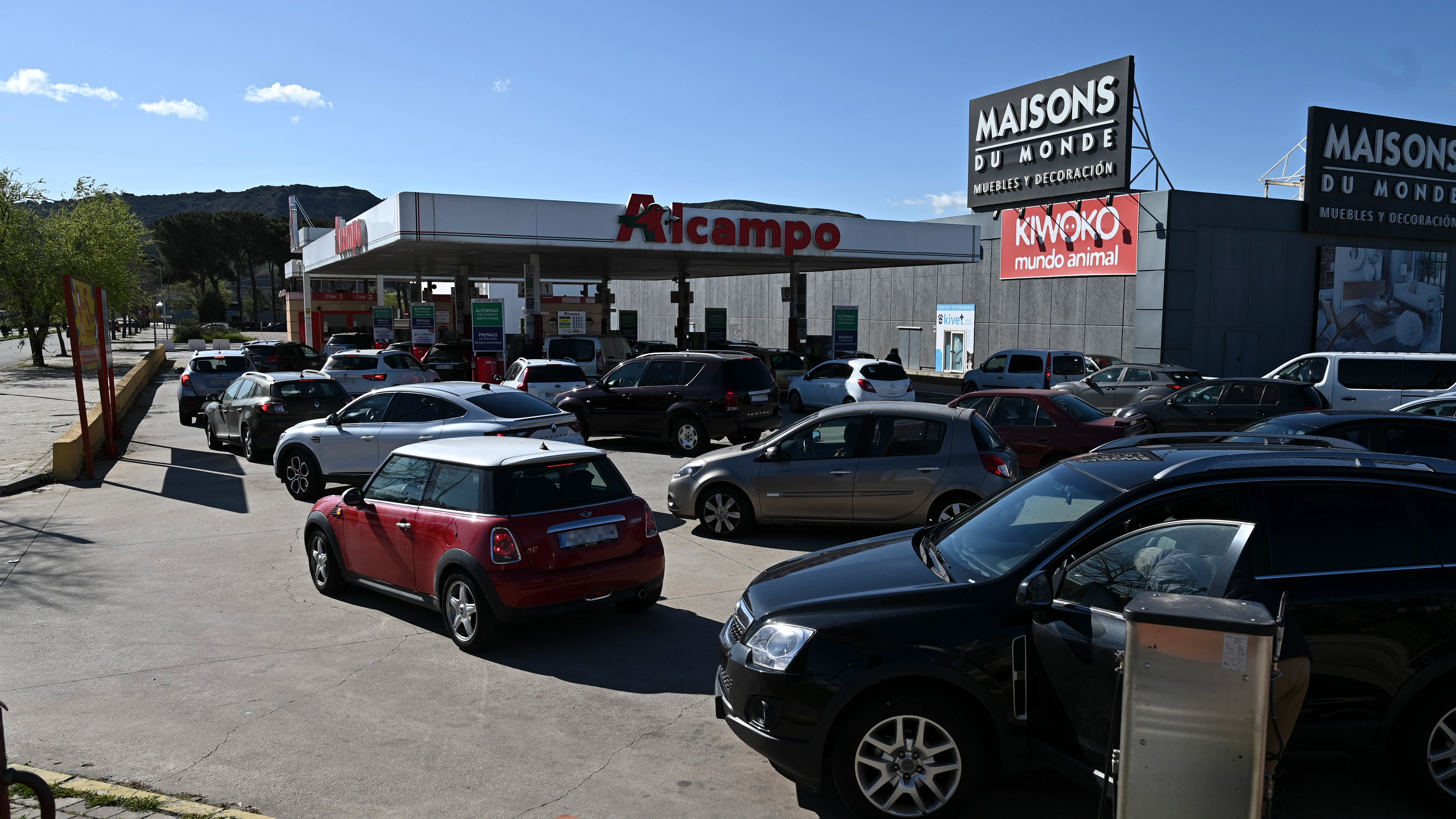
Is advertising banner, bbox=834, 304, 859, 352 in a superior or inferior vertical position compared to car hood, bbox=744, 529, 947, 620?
superior

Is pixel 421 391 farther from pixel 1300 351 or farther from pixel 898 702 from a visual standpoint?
pixel 1300 351

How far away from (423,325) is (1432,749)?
32.0m

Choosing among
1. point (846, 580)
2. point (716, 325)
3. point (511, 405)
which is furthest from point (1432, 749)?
point (716, 325)

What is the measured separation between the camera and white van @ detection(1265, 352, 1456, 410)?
18.6 metres

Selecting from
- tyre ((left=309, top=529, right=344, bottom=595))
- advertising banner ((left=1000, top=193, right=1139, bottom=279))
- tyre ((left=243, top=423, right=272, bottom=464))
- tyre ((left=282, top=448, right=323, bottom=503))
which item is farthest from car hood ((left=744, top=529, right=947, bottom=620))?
advertising banner ((left=1000, top=193, right=1139, bottom=279))

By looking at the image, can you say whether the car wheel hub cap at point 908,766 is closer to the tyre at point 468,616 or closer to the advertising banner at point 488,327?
the tyre at point 468,616

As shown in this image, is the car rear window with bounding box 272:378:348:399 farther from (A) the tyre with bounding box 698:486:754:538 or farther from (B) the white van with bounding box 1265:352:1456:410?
(B) the white van with bounding box 1265:352:1456:410

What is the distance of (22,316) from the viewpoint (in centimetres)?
4472

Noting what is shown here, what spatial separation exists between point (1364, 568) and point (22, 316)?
53.9m

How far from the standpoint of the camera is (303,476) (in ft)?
43.8

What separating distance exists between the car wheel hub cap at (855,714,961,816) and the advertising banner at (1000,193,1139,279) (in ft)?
107

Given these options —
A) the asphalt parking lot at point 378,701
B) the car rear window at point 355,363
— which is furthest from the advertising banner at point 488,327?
the asphalt parking lot at point 378,701

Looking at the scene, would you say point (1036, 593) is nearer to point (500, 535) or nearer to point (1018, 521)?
point (1018, 521)

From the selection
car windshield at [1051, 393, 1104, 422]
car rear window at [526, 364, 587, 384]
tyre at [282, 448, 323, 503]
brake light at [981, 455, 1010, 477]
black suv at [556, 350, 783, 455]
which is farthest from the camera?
car rear window at [526, 364, 587, 384]
